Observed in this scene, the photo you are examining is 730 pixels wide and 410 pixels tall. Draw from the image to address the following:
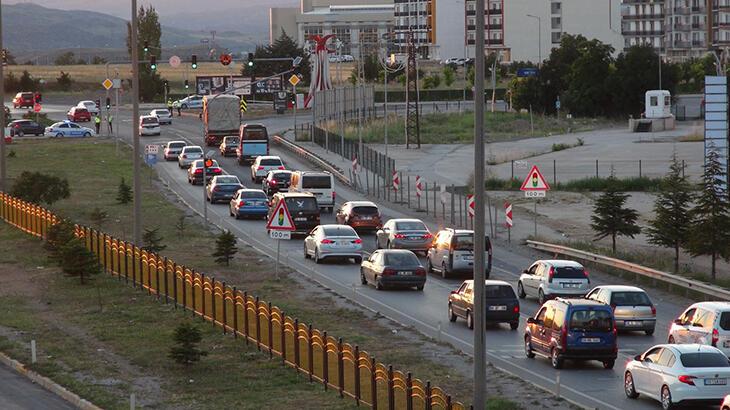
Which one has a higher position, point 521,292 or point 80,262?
point 80,262

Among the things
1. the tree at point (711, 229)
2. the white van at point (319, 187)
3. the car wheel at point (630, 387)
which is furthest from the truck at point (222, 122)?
the car wheel at point (630, 387)

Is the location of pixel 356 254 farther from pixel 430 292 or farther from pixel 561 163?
pixel 561 163

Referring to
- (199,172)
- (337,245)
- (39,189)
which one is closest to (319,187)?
(39,189)

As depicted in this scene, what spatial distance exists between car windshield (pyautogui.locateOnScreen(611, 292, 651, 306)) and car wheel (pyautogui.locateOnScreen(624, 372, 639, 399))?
26.6 ft

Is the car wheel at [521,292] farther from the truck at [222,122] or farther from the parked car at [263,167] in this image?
the truck at [222,122]

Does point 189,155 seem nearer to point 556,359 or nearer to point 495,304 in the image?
point 495,304

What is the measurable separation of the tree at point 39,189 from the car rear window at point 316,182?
10.6 m

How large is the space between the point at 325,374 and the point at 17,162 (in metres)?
64.4

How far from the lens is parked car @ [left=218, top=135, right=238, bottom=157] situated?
90.6 meters

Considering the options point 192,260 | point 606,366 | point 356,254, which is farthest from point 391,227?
point 606,366

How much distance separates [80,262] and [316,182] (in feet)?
76.0

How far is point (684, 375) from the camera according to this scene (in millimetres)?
24359

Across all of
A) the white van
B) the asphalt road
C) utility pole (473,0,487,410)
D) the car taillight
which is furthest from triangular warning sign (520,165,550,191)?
utility pole (473,0,487,410)

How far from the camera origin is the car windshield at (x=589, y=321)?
29.4m
